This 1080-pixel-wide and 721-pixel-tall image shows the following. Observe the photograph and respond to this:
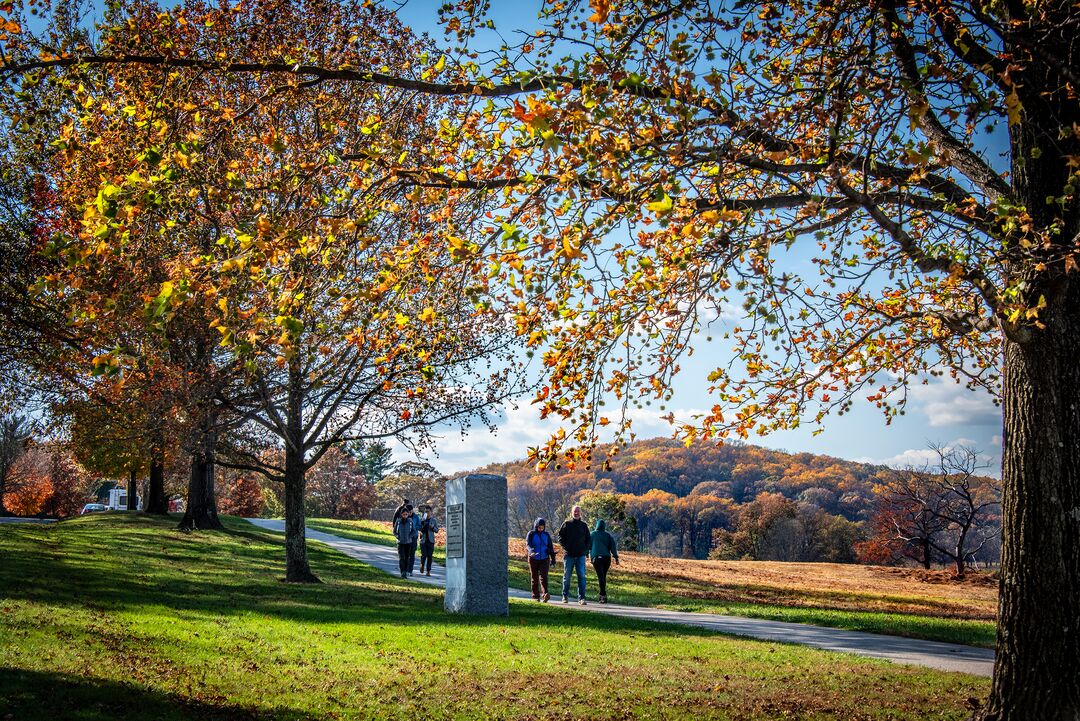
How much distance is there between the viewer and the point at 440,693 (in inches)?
313

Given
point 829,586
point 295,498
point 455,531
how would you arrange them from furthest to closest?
1. point 829,586
2. point 295,498
3. point 455,531

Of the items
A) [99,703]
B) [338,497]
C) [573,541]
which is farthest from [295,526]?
[338,497]

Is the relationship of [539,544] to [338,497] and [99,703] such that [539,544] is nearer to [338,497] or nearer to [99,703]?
[99,703]

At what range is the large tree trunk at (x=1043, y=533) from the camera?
262 inches

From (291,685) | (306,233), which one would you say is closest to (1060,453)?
(306,233)

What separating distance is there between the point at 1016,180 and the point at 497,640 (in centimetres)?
799

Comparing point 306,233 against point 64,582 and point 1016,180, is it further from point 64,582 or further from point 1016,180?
point 64,582

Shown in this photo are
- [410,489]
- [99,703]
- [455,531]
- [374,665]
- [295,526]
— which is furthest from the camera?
[410,489]

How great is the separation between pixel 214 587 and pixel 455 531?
483 cm

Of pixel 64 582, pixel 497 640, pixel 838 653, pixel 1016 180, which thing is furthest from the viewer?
pixel 64 582

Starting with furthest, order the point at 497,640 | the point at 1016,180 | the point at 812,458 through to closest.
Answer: the point at 812,458 < the point at 497,640 < the point at 1016,180

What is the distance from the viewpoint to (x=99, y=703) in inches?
263

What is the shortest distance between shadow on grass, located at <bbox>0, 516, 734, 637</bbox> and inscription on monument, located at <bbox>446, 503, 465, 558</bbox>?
1.08 metres

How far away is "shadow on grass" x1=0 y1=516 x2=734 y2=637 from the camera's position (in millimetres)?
12602
